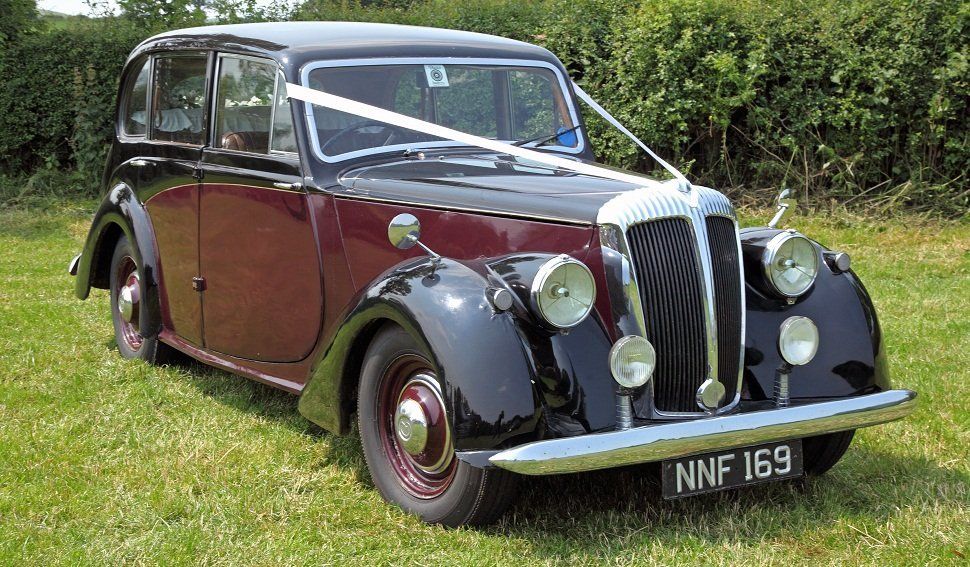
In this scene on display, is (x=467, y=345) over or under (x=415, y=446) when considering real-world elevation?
over

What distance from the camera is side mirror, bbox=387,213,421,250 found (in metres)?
3.40

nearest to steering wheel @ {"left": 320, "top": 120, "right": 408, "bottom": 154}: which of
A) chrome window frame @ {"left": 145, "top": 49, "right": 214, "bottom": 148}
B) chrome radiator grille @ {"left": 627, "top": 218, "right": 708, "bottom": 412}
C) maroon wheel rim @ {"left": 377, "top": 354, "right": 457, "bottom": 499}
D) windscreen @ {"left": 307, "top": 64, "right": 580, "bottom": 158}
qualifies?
windscreen @ {"left": 307, "top": 64, "right": 580, "bottom": 158}

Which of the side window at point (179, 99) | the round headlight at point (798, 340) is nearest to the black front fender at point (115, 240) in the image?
the side window at point (179, 99)

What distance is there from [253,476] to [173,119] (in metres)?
2.08

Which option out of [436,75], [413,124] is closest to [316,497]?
[413,124]

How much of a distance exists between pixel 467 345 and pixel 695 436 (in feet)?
2.39

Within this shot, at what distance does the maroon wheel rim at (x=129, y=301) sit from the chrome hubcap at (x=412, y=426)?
2306 mm

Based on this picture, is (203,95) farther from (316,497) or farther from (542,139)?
(316,497)

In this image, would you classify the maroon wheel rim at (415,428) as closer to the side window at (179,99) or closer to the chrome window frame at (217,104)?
the chrome window frame at (217,104)

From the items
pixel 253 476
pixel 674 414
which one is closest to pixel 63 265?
pixel 253 476

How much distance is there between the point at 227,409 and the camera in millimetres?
4746

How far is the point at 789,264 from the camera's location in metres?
3.70

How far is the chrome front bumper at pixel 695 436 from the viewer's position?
2.93m

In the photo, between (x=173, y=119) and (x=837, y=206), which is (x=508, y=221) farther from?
(x=837, y=206)
